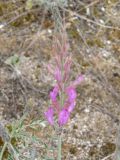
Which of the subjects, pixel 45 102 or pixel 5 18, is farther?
pixel 5 18

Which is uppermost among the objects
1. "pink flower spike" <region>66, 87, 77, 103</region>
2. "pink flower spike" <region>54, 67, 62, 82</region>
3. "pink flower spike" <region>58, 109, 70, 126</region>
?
"pink flower spike" <region>54, 67, 62, 82</region>

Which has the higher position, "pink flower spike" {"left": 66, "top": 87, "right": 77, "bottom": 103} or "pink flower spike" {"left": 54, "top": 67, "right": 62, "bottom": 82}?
"pink flower spike" {"left": 54, "top": 67, "right": 62, "bottom": 82}

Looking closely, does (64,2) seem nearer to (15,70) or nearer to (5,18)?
(5,18)

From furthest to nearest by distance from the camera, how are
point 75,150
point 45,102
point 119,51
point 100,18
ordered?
point 100,18, point 119,51, point 45,102, point 75,150

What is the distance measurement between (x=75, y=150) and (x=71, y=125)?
117 millimetres

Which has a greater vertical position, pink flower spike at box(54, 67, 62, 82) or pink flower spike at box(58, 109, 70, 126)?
pink flower spike at box(54, 67, 62, 82)

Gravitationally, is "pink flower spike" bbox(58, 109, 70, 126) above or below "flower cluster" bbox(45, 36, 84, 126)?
below

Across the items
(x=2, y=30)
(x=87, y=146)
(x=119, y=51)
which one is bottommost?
(x=87, y=146)

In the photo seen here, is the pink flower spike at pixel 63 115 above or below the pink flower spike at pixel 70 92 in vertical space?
below

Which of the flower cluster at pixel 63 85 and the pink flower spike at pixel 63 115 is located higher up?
the flower cluster at pixel 63 85

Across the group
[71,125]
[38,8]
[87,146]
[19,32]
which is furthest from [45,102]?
[38,8]

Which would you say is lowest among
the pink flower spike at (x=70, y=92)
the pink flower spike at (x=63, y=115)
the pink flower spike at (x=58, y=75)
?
the pink flower spike at (x=63, y=115)

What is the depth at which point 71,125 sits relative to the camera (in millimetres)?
1729

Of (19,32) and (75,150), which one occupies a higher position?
(19,32)
